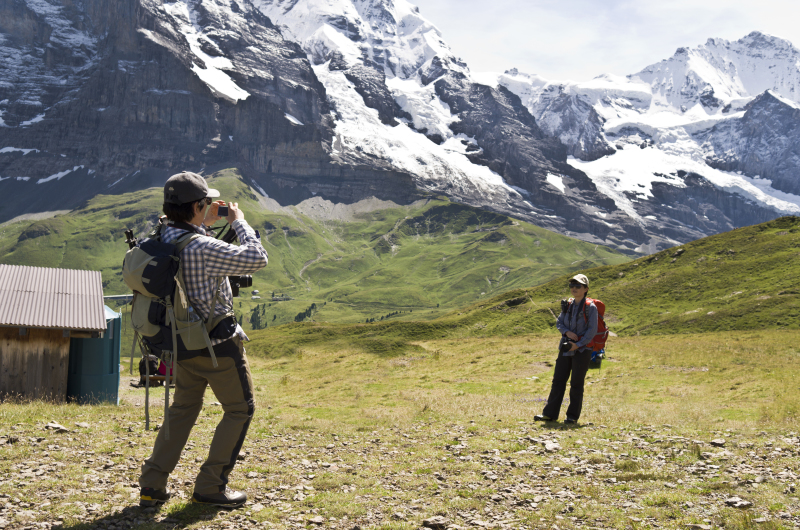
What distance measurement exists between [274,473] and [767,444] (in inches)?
403

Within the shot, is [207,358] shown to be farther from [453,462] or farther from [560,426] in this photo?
[560,426]

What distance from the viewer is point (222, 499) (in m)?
8.84

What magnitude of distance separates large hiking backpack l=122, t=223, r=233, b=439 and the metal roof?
16.8 metres

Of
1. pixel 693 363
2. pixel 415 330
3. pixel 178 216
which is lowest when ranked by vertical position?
pixel 415 330

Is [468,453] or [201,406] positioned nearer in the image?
[201,406]

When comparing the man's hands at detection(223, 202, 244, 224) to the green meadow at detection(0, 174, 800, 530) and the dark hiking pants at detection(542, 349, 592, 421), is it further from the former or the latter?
the dark hiking pants at detection(542, 349, 592, 421)

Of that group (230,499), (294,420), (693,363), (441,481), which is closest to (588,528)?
(441,481)

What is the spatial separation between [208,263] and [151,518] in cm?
360

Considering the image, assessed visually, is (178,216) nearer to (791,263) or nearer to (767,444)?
(767,444)

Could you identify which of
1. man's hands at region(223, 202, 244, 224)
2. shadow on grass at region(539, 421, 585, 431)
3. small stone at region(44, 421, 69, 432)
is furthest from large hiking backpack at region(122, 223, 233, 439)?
shadow on grass at region(539, 421, 585, 431)

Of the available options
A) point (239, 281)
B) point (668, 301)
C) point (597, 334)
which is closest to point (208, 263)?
point (239, 281)

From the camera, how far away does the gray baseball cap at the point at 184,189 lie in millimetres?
8516

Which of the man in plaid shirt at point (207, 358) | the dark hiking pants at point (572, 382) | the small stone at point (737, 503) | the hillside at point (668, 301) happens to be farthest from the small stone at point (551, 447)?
the hillside at point (668, 301)

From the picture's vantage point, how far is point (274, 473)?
11.1 m
